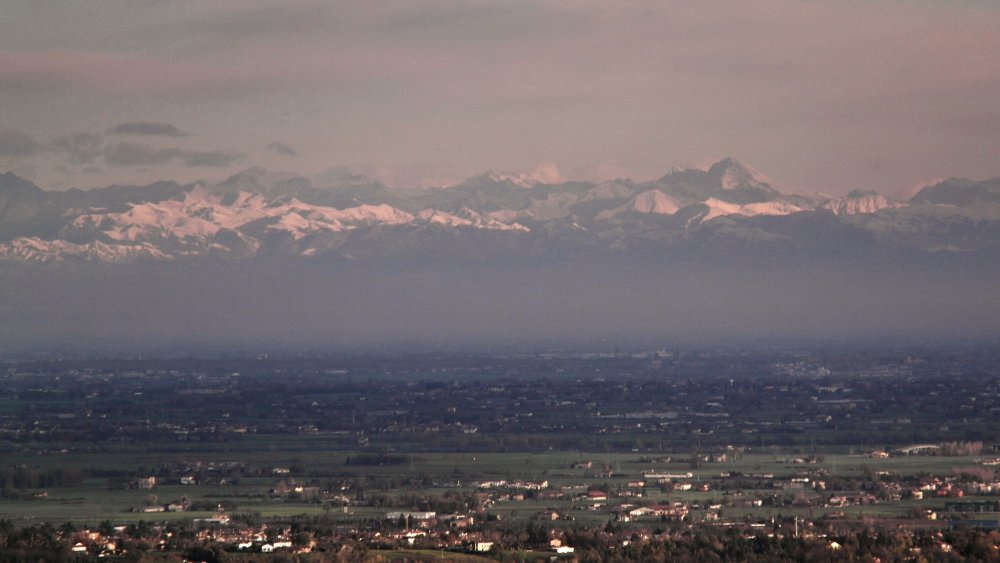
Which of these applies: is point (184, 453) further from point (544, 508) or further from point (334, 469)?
point (544, 508)

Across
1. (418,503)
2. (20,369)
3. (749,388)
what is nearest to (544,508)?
(418,503)

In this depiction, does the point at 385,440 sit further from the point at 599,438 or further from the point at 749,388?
the point at 749,388

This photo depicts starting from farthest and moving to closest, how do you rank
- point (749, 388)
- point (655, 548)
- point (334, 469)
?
point (749, 388) < point (334, 469) < point (655, 548)

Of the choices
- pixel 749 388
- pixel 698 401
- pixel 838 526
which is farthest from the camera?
pixel 749 388

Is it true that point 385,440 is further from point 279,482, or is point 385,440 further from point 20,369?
point 20,369

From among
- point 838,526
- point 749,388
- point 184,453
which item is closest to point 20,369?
point 749,388

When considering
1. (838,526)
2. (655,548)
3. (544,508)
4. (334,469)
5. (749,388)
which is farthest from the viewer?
(749,388)

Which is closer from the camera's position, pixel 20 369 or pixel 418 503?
pixel 418 503

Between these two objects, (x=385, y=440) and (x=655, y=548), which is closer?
(x=655, y=548)

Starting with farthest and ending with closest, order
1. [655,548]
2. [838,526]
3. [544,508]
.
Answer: [544,508]
[838,526]
[655,548]
